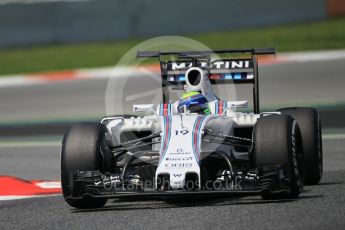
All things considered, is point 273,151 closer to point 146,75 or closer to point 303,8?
point 146,75

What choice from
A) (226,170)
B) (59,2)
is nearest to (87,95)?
(59,2)

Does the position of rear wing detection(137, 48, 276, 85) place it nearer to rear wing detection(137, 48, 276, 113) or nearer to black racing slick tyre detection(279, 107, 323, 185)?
rear wing detection(137, 48, 276, 113)

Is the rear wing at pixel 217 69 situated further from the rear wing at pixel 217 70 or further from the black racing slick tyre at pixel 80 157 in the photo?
the black racing slick tyre at pixel 80 157

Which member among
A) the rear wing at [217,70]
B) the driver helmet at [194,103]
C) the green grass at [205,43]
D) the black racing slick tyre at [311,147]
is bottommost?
the black racing slick tyre at [311,147]

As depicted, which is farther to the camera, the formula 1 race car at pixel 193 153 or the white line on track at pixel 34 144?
the white line on track at pixel 34 144

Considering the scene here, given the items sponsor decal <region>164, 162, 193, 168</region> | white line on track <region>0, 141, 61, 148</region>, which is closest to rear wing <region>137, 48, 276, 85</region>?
sponsor decal <region>164, 162, 193, 168</region>

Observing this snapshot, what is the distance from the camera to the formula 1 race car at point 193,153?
9188 mm

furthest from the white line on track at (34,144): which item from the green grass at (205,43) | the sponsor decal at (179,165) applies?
the green grass at (205,43)

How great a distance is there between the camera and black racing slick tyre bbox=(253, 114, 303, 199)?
9.22 metres

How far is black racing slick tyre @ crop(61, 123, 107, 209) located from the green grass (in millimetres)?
16249

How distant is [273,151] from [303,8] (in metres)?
20.0

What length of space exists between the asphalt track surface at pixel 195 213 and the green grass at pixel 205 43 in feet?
50.6

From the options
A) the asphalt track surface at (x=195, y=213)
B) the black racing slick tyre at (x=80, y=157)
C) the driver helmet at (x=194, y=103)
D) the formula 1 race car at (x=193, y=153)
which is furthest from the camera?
the driver helmet at (x=194, y=103)

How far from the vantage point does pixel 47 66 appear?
89.0 feet
